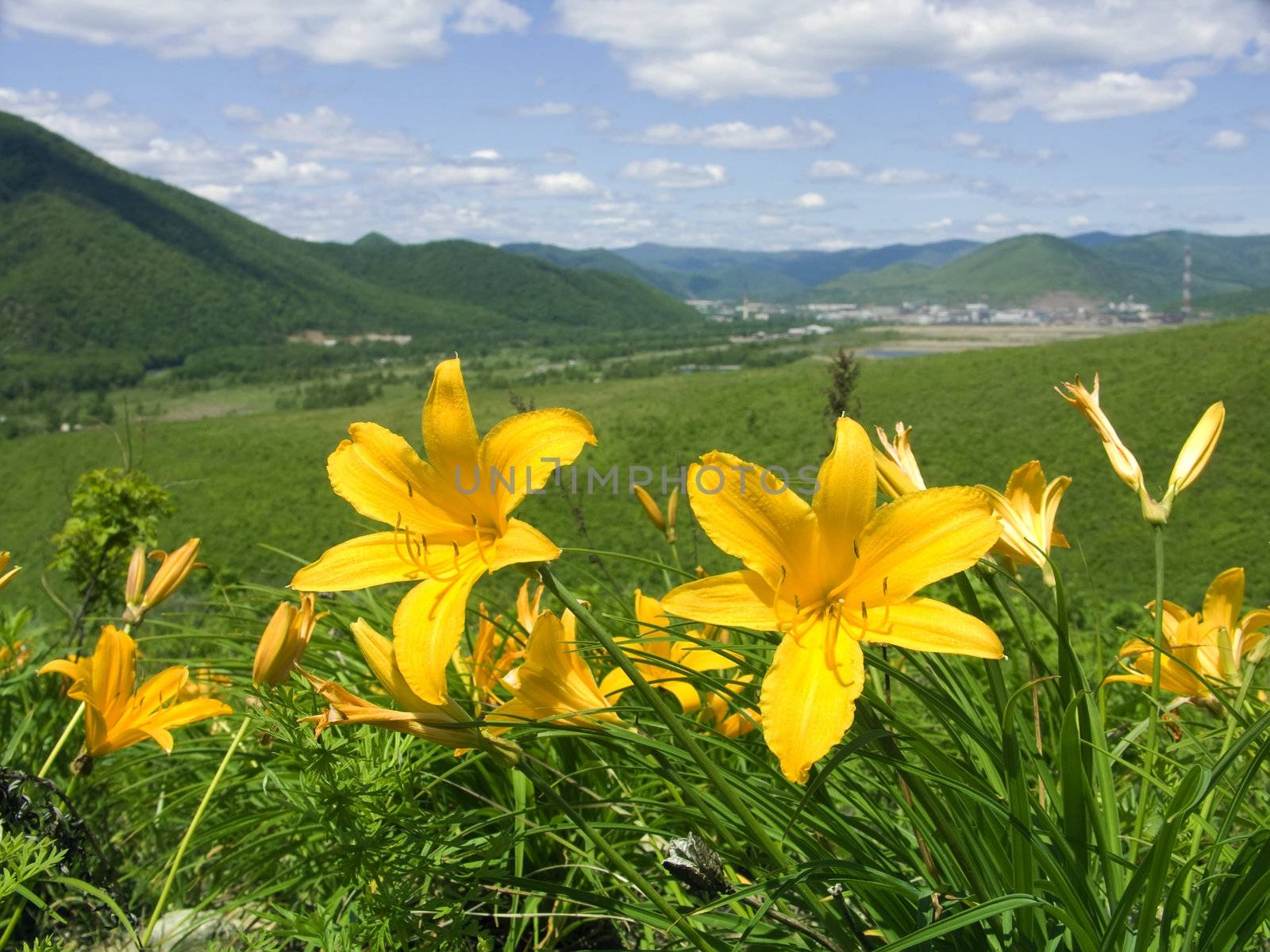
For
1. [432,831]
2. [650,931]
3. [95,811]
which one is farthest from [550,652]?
[95,811]

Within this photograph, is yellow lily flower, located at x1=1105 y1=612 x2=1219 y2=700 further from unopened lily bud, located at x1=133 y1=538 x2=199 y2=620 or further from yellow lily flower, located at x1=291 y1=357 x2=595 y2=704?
unopened lily bud, located at x1=133 y1=538 x2=199 y2=620

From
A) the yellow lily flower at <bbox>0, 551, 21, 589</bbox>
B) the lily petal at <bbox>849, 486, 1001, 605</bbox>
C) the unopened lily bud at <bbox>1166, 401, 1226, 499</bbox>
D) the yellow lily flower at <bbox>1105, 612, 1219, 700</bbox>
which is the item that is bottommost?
the yellow lily flower at <bbox>1105, 612, 1219, 700</bbox>

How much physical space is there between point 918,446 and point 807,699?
38457mm

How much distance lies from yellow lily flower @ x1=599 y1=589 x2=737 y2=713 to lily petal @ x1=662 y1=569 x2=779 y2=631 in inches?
15.6

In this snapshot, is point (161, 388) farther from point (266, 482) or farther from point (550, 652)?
point (550, 652)

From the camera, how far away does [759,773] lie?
6.02ft

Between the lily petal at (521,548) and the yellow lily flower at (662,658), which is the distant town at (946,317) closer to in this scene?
the yellow lily flower at (662,658)

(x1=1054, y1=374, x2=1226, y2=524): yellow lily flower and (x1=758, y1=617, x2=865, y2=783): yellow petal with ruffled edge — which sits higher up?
(x1=1054, y1=374, x2=1226, y2=524): yellow lily flower

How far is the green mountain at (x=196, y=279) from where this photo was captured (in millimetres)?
99688

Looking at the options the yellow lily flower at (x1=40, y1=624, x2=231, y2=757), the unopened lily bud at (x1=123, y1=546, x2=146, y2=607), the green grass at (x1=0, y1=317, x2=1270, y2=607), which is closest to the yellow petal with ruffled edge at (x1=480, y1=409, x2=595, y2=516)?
the yellow lily flower at (x1=40, y1=624, x2=231, y2=757)

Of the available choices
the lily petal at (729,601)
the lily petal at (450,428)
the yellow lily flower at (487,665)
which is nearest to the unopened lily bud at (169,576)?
the yellow lily flower at (487,665)

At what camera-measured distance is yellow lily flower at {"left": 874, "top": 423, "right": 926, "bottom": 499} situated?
5.01ft

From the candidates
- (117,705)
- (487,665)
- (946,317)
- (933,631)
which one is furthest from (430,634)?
(946,317)

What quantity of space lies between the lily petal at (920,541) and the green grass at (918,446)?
68.8 ft
